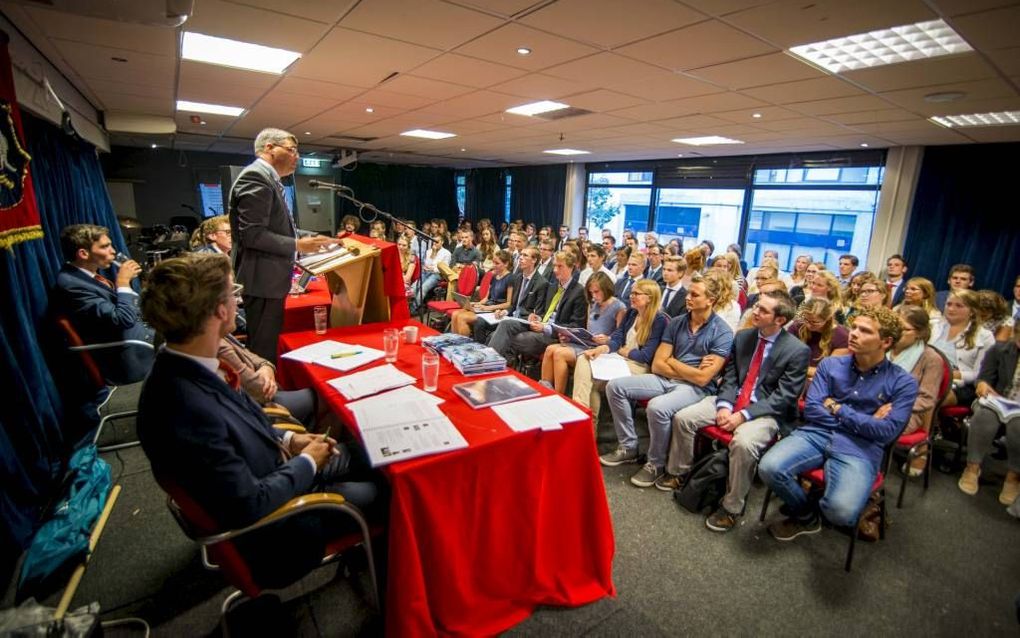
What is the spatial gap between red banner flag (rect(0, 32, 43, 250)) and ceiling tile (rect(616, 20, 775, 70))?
320cm

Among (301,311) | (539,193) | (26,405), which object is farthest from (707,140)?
(26,405)

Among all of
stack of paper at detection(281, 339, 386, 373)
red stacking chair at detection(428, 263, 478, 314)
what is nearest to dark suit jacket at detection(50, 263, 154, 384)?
stack of paper at detection(281, 339, 386, 373)

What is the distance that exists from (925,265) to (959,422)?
377 centimetres

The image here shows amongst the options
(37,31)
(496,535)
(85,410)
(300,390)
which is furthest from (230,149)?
(496,535)

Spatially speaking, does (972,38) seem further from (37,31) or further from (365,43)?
(37,31)

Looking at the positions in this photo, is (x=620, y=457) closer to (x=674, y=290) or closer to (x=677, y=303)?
(x=677, y=303)

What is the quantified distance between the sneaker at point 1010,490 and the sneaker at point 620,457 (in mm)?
2255

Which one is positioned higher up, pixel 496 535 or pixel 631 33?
pixel 631 33

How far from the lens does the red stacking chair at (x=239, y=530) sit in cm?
125

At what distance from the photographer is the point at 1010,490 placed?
2855mm

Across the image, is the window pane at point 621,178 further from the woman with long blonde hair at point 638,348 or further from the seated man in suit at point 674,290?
the woman with long blonde hair at point 638,348

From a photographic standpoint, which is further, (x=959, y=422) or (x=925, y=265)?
(x=925, y=265)

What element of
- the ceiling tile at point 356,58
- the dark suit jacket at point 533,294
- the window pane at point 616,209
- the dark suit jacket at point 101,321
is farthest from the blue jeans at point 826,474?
the window pane at point 616,209

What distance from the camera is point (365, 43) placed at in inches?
115
